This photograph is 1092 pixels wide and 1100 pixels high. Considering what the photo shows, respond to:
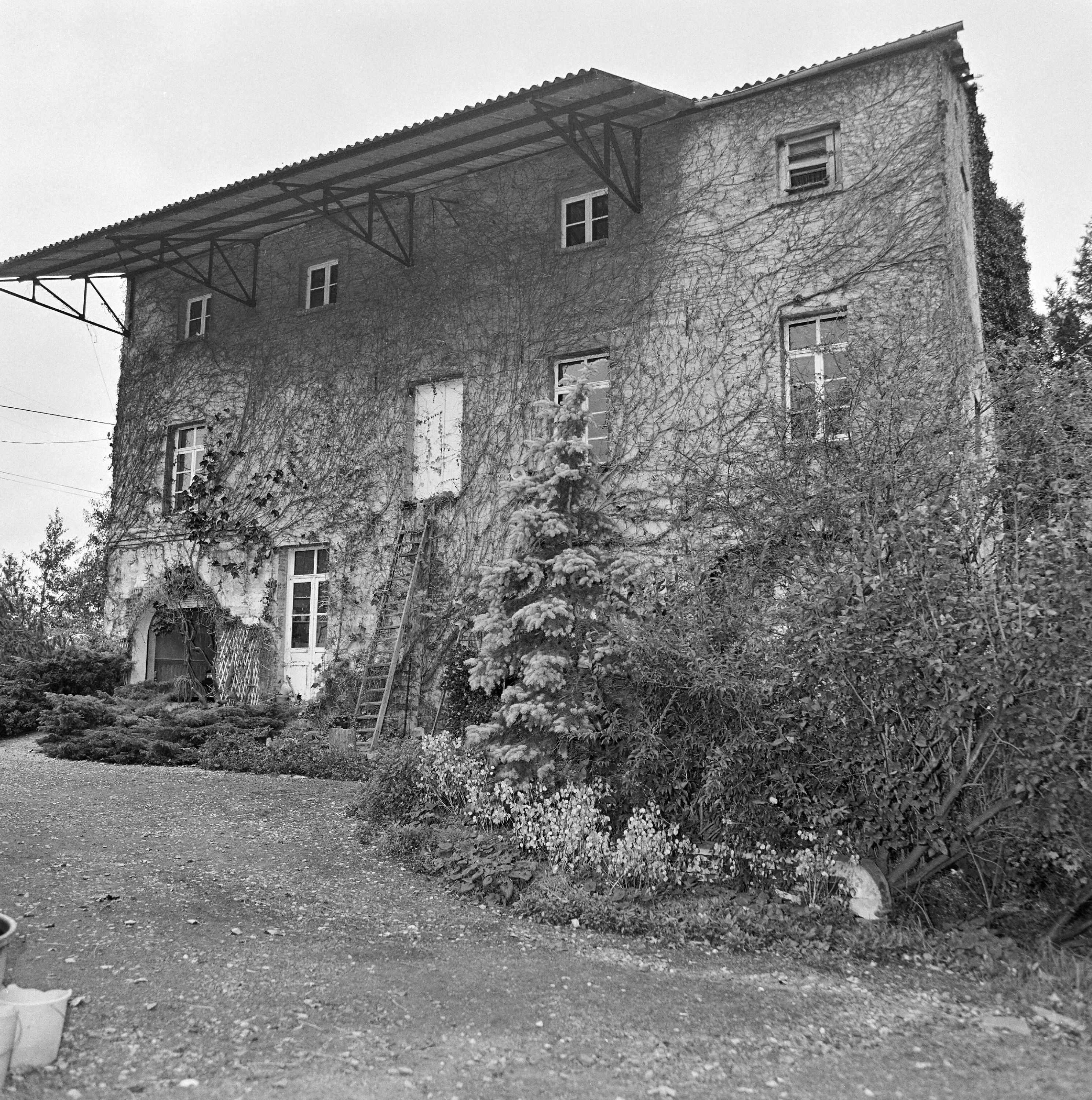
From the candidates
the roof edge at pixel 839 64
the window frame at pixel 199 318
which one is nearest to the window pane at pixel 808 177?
the roof edge at pixel 839 64

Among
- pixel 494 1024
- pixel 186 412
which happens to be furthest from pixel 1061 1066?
pixel 186 412

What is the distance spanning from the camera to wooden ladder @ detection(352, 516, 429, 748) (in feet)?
43.3

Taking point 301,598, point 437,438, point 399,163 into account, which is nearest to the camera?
point 399,163

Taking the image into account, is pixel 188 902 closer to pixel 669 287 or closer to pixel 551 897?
pixel 551 897

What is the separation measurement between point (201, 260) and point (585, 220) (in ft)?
25.7

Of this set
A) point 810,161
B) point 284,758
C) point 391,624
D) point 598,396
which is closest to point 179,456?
point 391,624

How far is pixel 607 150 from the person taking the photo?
1262 cm

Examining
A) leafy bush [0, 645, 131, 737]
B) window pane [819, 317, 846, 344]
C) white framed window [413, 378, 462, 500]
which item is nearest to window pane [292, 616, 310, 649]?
white framed window [413, 378, 462, 500]

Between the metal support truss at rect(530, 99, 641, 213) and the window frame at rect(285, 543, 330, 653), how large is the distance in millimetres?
6842

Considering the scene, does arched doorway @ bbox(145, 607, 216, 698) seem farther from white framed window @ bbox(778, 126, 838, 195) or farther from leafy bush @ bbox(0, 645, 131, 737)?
white framed window @ bbox(778, 126, 838, 195)

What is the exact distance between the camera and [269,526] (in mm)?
15562

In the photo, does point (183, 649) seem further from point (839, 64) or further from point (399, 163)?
point (839, 64)

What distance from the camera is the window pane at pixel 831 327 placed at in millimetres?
11336

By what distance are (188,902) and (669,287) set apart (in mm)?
9633
